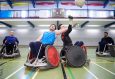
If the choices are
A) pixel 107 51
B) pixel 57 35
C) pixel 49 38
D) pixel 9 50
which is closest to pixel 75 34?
pixel 107 51

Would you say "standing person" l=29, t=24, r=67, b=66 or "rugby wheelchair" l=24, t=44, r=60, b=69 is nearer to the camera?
"rugby wheelchair" l=24, t=44, r=60, b=69

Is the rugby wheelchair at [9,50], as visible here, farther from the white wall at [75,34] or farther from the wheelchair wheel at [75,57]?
the white wall at [75,34]

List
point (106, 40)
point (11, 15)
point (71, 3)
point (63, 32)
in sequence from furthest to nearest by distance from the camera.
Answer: point (71, 3), point (11, 15), point (106, 40), point (63, 32)

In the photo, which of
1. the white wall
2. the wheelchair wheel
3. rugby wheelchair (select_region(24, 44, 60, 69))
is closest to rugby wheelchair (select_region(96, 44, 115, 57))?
the wheelchair wheel

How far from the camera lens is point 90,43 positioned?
20.5 metres

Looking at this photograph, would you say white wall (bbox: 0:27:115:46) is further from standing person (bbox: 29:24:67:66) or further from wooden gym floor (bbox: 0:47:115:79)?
wooden gym floor (bbox: 0:47:115:79)

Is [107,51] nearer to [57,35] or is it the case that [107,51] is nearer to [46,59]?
[57,35]

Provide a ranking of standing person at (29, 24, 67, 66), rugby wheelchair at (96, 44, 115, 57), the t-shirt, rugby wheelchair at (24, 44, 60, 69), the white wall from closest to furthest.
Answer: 1. rugby wheelchair at (24, 44, 60, 69)
2. standing person at (29, 24, 67, 66)
3. the t-shirt
4. rugby wheelchair at (96, 44, 115, 57)
5. the white wall

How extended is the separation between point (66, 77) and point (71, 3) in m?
17.0

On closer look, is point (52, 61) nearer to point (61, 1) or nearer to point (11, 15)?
point (11, 15)

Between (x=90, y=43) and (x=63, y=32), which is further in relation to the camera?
(x=90, y=43)

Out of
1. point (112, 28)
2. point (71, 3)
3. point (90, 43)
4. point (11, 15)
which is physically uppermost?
point (71, 3)

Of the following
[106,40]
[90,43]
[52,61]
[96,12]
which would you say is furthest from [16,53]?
[90,43]

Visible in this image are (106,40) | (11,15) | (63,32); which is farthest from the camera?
(11,15)
